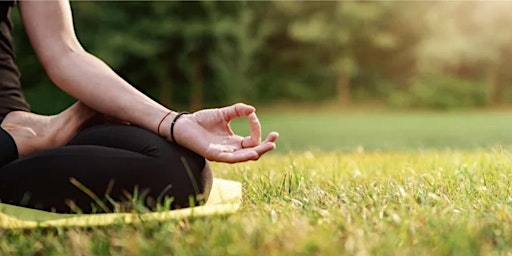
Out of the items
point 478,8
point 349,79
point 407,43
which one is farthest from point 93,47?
point 478,8

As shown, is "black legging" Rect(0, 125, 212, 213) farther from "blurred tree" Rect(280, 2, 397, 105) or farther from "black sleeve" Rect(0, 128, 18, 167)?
"blurred tree" Rect(280, 2, 397, 105)

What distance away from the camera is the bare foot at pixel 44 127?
2.37m

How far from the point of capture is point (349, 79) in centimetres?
2183

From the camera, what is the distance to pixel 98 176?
2.17 metres

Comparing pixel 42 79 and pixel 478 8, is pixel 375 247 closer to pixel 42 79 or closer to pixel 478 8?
pixel 42 79

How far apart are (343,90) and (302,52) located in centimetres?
166

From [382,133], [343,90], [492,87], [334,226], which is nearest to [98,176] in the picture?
[334,226]

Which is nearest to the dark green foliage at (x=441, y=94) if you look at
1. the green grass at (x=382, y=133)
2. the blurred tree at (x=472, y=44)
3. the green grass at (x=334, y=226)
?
the blurred tree at (x=472, y=44)

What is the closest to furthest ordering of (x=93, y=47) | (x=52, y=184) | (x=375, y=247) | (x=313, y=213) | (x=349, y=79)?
1. (x=375, y=247)
2. (x=313, y=213)
3. (x=52, y=184)
4. (x=93, y=47)
5. (x=349, y=79)

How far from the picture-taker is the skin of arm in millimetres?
2209

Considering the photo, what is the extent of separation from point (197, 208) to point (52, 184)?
0.41 m

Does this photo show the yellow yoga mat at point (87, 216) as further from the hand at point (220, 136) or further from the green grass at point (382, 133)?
the green grass at point (382, 133)

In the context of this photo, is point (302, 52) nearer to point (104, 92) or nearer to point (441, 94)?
point (441, 94)

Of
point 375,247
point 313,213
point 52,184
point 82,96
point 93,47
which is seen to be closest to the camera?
point 375,247
